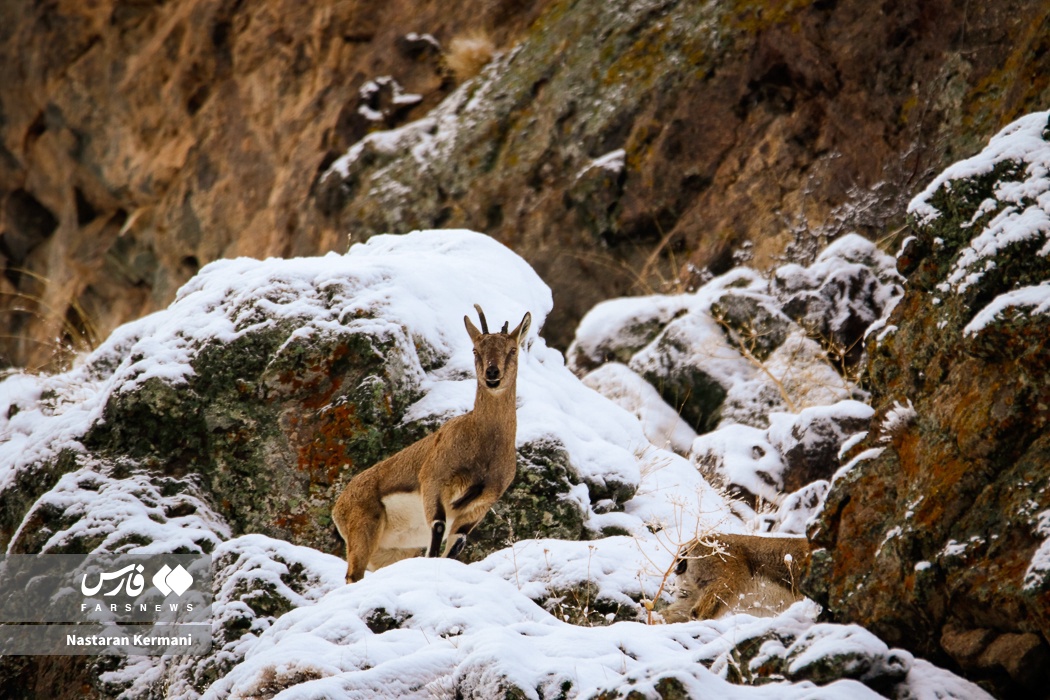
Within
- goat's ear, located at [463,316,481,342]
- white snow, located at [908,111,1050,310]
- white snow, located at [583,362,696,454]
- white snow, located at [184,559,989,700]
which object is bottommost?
white snow, located at [583,362,696,454]

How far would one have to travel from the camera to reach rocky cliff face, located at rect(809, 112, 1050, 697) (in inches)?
182

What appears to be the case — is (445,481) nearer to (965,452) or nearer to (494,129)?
(965,452)

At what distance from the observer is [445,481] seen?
8.12 meters

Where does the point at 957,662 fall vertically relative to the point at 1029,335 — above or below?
below

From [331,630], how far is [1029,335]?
13.0 ft

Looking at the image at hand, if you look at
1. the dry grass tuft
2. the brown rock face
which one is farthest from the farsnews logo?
the dry grass tuft

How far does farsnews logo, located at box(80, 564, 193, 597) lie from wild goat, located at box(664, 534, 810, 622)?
3.63 meters

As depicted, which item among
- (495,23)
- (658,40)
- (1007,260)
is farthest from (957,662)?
(495,23)

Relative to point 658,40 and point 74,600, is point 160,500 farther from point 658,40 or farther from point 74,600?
point 658,40

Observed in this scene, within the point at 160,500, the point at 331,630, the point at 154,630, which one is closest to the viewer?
the point at 331,630

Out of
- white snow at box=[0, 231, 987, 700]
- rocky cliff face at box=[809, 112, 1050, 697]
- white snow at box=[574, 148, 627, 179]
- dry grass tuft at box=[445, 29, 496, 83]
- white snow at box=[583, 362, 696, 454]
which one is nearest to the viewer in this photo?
rocky cliff face at box=[809, 112, 1050, 697]

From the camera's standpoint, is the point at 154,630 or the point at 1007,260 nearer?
the point at 1007,260

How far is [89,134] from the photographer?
81.4ft

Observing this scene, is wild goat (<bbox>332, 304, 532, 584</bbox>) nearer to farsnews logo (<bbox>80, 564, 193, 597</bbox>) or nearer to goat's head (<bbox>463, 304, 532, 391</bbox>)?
goat's head (<bbox>463, 304, 532, 391</bbox>)
